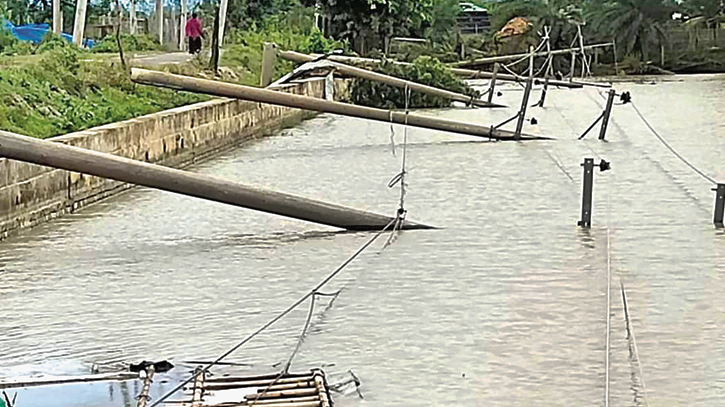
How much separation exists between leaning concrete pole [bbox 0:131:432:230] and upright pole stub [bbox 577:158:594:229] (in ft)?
5.12

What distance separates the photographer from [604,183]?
42.1 feet

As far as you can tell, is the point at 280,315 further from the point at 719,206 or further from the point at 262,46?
the point at 262,46

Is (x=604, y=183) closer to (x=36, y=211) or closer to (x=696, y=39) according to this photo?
(x=36, y=211)

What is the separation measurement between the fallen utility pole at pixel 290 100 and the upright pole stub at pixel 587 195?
18.1ft

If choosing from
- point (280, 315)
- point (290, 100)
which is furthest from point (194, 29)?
point (280, 315)

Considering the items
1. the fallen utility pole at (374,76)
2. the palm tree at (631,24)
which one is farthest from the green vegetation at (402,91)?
the palm tree at (631,24)

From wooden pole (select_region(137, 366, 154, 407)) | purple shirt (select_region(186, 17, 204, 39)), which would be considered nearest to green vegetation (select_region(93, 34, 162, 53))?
purple shirt (select_region(186, 17, 204, 39))

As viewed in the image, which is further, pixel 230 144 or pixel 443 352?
pixel 230 144

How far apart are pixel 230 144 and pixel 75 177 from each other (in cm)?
644

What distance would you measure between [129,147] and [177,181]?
3.78m

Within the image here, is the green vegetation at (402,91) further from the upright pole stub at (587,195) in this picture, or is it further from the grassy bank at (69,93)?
the upright pole stub at (587,195)

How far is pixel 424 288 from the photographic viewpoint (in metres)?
7.78

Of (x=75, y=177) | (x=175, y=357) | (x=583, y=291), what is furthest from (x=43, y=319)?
(x=75, y=177)

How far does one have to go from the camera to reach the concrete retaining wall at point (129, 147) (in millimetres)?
9812
